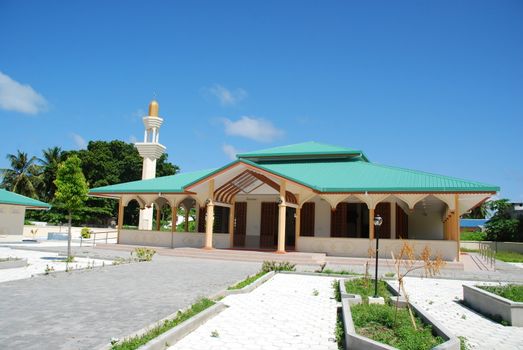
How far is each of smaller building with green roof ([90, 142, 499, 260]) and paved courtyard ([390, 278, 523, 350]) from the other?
6.18 m

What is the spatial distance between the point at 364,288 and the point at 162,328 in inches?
237

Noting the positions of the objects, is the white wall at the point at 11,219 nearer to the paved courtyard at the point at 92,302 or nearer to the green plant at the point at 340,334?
the paved courtyard at the point at 92,302

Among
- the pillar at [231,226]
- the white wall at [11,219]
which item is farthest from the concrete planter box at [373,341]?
the white wall at [11,219]

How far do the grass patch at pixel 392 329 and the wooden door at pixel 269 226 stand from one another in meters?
15.2

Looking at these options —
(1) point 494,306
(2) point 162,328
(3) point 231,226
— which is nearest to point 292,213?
(3) point 231,226

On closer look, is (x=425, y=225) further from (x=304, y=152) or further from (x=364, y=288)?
(x=364, y=288)

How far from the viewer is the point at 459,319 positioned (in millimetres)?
8359

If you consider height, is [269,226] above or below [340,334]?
above

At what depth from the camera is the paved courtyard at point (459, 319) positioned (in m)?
6.74

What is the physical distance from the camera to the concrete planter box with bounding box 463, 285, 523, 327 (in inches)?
313

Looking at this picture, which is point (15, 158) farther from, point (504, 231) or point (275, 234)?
point (504, 231)

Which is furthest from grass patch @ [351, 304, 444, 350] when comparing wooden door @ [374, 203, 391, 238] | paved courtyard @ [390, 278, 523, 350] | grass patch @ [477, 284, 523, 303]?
wooden door @ [374, 203, 391, 238]

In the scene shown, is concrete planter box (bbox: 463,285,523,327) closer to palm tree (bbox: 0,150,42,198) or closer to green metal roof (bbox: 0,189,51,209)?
green metal roof (bbox: 0,189,51,209)

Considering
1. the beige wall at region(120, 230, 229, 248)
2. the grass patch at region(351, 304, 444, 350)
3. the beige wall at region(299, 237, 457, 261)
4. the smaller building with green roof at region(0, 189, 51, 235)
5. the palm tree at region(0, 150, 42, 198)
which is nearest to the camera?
the grass patch at region(351, 304, 444, 350)
